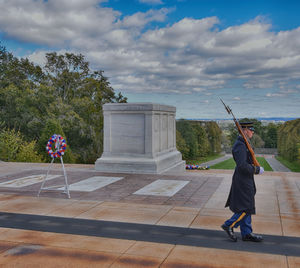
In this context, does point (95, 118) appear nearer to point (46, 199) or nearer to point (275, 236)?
point (46, 199)

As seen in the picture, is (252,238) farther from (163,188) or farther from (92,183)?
(92,183)

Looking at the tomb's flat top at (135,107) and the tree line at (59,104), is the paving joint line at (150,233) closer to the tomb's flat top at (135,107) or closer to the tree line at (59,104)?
the tomb's flat top at (135,107)

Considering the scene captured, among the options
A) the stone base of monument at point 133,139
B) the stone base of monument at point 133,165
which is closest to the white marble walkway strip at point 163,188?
the stone base of monument at point 133,165

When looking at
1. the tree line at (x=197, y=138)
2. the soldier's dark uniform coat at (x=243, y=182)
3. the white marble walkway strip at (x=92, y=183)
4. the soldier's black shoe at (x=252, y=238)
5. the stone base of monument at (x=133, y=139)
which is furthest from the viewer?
the tree line at (x=197, y=138)

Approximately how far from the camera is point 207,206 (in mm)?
7543

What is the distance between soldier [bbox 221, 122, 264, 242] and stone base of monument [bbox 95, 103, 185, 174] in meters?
7.10

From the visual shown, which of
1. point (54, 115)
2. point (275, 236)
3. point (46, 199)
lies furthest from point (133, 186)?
point (54, 115)

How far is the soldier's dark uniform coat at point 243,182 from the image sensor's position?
5086 millimetres

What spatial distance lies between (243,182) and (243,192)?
147 millimetres

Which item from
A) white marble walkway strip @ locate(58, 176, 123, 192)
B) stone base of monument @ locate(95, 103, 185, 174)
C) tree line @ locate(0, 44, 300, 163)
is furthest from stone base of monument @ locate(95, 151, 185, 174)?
tree line @ locate(0, 44, 300, 163)

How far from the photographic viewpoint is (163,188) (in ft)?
31.4

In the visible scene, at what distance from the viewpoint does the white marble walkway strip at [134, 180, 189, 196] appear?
8938 mm

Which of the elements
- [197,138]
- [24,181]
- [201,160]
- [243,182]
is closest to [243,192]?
[243,182]

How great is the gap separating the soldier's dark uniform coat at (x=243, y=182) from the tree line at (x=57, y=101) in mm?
22943
